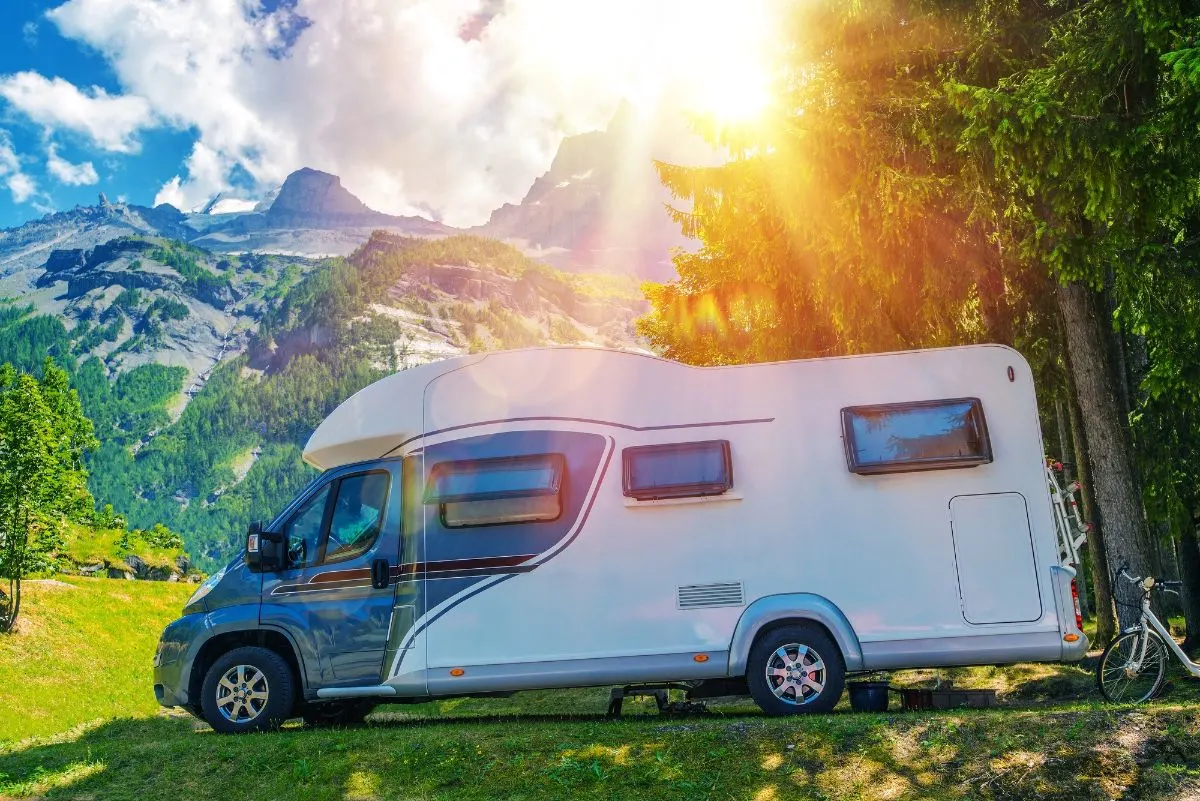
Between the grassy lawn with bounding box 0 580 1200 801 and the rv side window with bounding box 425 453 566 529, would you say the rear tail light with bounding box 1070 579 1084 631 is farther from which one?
the rv side window with bounding box 425 453 566 529

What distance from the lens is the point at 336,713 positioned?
33.3 ft

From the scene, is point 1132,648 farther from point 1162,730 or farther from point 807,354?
point 807,354

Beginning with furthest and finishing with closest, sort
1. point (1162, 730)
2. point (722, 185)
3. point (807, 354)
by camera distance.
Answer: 1. point (807, 354)
2. point (722, 185)
3. point (1162, 730)

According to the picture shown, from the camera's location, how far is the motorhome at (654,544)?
8.48m

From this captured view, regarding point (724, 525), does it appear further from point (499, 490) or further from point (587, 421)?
point (499, 490)

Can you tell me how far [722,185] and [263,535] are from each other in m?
8.43

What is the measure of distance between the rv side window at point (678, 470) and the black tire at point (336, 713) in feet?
12.5

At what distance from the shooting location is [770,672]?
855 centimetres

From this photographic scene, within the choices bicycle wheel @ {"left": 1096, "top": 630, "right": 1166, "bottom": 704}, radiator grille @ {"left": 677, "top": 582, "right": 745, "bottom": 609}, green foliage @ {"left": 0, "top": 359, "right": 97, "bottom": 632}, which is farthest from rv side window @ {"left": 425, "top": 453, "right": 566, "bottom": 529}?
green foliage @ {"left": 0, "top": 359, "right": 97, "bottom": 632}

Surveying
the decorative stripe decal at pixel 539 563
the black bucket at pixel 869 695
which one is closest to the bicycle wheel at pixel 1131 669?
the black bucket at pixel 869 695

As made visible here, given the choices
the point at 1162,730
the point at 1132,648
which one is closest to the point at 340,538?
the point at 1162,730

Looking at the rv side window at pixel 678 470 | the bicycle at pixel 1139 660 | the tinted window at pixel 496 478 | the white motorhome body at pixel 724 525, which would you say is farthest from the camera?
the bicycle at pixel 1139 660

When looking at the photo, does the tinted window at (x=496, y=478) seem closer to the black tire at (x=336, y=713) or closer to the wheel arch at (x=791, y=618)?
the wheel arch at (x=791, y=618)

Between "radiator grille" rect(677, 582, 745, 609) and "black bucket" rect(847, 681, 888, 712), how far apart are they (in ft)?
4.94
